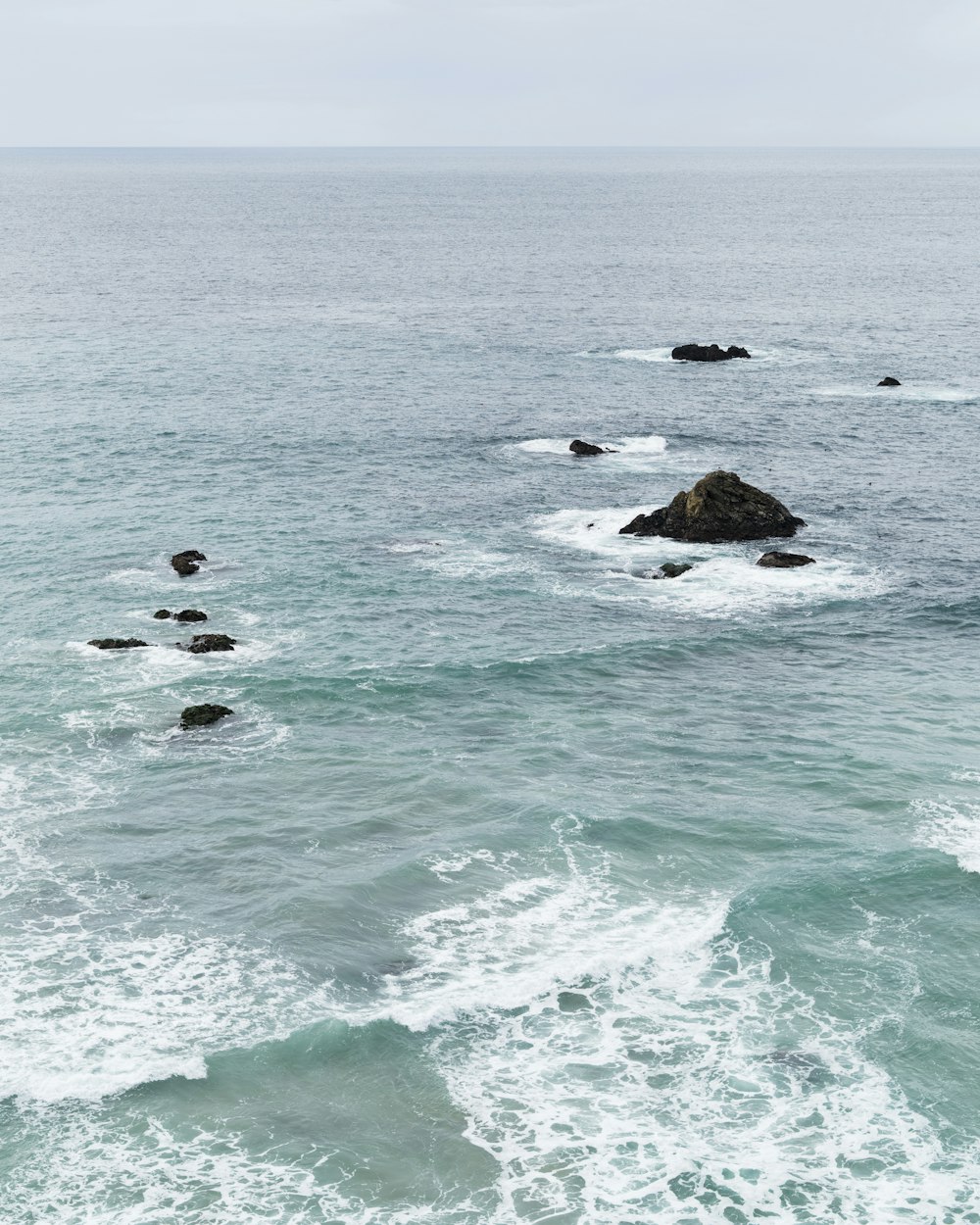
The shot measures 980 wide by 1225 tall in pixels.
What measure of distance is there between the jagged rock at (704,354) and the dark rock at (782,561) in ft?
207

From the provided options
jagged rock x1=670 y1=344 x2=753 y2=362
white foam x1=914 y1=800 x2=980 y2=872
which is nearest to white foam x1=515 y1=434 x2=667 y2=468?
jagged rock x1=670 y1=344 x2=753 y2=362

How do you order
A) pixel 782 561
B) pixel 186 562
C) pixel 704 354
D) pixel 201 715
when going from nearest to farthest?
pixel 201 715 → pixel 186 562 → pixel 782 561 → pixel 704 354

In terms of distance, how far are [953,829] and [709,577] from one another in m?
28.3

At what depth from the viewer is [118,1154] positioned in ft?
118

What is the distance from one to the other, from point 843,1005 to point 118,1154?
22.4 m

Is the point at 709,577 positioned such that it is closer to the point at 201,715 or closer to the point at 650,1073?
the point at 201,715

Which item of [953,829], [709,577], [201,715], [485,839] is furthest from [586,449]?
[953,829]

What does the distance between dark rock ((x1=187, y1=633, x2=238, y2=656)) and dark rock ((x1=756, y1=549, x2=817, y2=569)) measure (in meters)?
32.0

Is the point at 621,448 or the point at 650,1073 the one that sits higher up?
the point at 621,448

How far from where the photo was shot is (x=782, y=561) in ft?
253

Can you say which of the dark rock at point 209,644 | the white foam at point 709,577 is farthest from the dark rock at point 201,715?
the white foam at point 709,577

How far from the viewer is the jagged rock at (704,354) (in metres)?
137

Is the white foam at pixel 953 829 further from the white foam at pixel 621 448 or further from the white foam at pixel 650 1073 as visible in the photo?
the white foam at pixel 621 448

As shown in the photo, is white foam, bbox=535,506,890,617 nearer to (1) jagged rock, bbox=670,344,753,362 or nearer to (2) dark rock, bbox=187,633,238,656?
(2) dark rock, bbox=187,633,238,656
